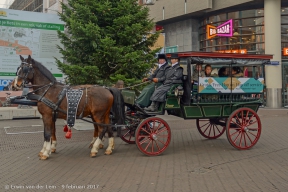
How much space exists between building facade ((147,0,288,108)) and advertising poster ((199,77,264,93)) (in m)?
14.3

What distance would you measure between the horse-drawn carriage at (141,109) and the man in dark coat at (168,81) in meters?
0.13

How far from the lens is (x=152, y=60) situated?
36.3 feet

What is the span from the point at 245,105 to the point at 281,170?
7.92 feet

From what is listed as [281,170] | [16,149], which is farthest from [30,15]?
[281,170]

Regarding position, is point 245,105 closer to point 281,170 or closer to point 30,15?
point 281,170

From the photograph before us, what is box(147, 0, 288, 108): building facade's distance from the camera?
21531 mm

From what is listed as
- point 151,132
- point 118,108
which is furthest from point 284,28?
point 118,108

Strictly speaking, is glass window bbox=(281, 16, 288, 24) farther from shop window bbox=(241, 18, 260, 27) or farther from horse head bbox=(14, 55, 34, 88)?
horse head bbox=(14, 55, 34, 88)

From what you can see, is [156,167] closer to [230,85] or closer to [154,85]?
[154,85]

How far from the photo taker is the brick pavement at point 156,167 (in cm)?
540

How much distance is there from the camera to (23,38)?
15484mm

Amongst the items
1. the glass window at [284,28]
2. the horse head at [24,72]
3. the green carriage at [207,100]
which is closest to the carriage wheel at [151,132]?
the green carriage at [207,100]

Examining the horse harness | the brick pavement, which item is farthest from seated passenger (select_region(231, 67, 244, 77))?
the horse harness

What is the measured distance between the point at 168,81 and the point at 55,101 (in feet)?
8.69
